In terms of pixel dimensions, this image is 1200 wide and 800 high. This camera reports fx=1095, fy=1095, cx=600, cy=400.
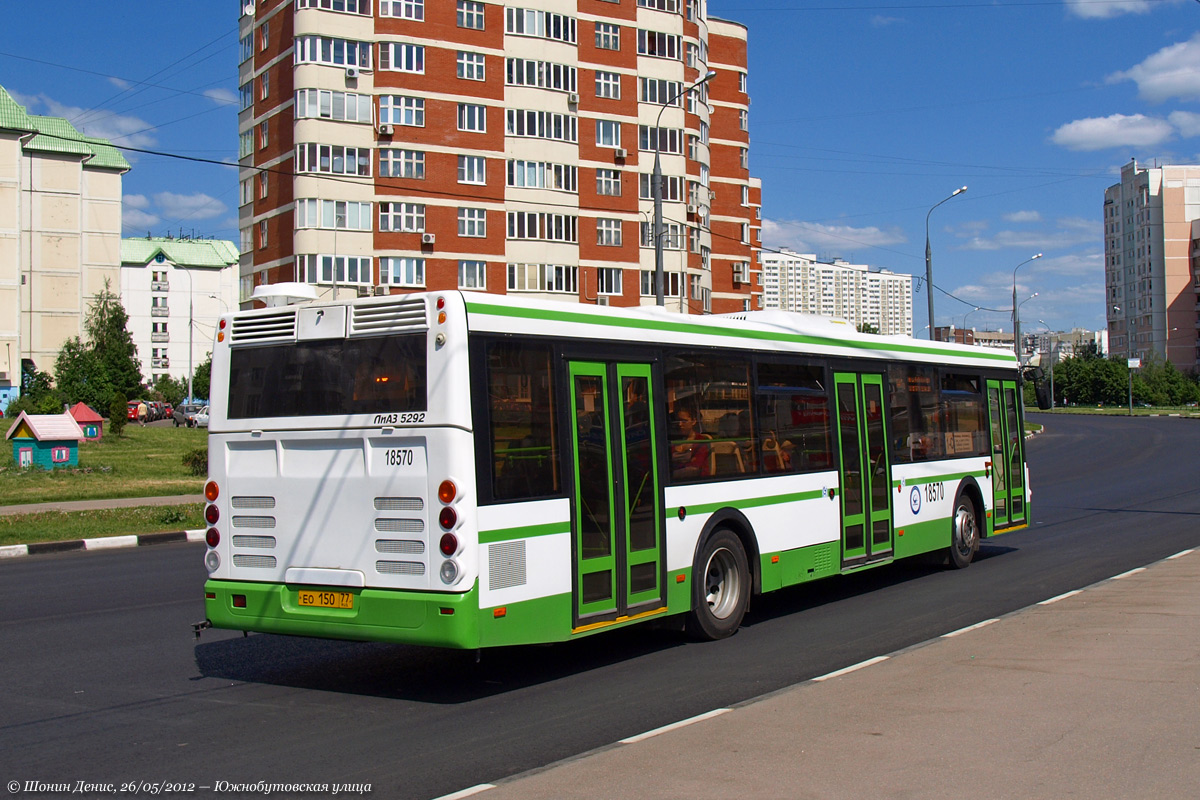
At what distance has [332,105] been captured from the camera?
4972 centimetres

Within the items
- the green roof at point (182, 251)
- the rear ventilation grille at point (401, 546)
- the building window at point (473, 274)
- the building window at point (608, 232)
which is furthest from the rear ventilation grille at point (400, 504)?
the green roof at point (182, 251)

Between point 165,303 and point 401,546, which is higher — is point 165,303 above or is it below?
above

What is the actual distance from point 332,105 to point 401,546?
45950 mm

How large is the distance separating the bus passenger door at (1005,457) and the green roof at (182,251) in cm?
12196

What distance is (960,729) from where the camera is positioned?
20.3ft

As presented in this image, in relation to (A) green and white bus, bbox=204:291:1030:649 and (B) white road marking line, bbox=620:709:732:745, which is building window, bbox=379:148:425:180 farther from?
(B) white road marking line, bbox=620:709:732:745

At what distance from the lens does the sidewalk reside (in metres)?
5.27

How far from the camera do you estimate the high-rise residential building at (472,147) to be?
49906 mm

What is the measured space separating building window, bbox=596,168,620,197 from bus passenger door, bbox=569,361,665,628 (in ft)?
162

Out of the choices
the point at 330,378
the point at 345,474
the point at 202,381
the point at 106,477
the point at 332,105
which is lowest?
the point at 106,477

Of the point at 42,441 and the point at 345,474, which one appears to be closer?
the point at 345,474

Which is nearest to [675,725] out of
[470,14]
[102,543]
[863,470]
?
[863,470]

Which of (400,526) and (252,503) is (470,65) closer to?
(252,503)

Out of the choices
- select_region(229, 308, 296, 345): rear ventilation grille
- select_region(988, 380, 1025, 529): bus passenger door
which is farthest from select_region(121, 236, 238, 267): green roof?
select_region(229, 308, 296, 345): rear ventilation grille
